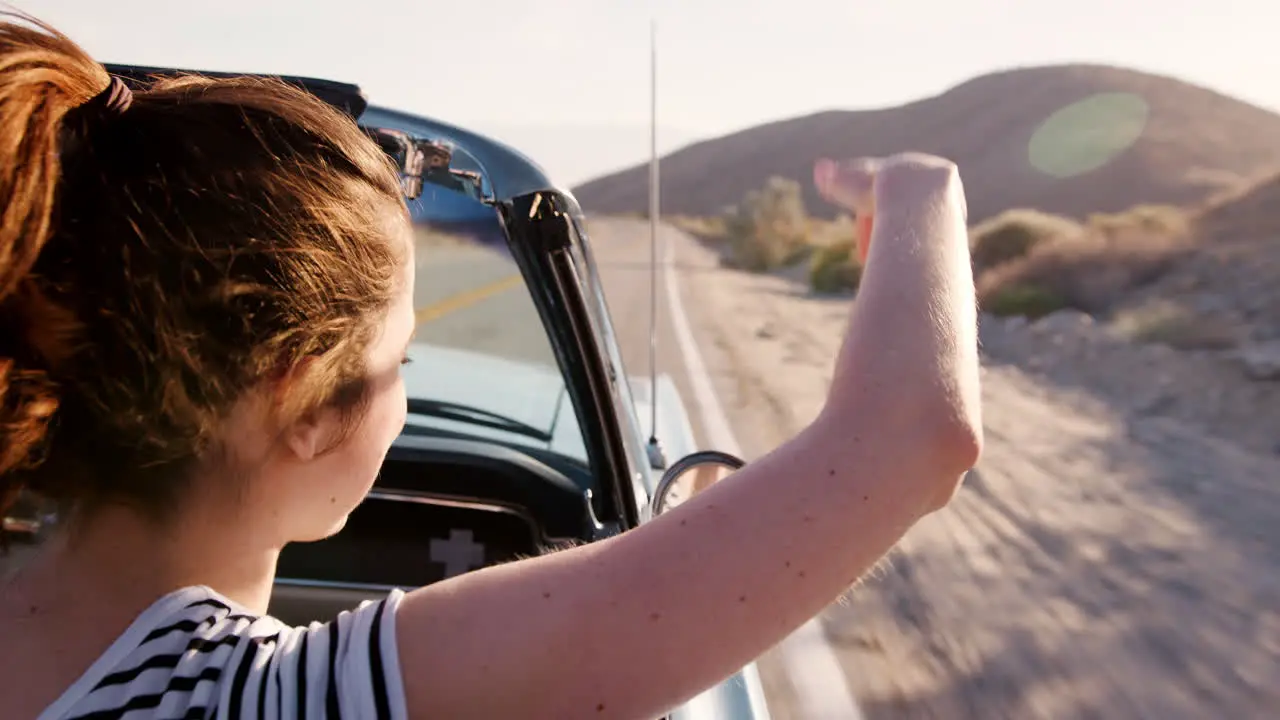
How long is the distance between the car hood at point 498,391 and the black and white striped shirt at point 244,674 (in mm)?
1650

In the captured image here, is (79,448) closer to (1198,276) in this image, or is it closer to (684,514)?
(684,514)

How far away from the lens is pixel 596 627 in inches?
30.2

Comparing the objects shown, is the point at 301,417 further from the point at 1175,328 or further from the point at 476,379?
the point at 1175,328

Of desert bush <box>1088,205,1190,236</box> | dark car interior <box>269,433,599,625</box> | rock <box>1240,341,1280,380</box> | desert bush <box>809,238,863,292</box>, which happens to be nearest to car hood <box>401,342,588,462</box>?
dark car interior <box>269,433,599,625</box>

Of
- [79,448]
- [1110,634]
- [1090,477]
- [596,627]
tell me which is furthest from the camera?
[1090,477]

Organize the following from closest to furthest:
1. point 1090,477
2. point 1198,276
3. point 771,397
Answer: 1. point 1090,477
2. point 771,397
3. point 1198,276

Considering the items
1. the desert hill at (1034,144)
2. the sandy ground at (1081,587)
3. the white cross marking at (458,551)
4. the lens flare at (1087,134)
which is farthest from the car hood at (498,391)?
the lens flare at (1087,134)

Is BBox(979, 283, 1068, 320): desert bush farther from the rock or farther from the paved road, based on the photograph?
the paved road

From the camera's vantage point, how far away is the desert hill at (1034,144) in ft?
232

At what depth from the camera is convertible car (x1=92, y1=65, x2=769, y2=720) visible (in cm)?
162

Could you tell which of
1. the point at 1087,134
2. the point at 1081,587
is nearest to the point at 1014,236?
the point at 1081,587

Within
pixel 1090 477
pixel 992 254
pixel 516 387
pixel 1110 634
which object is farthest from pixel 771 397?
pixel 992 254

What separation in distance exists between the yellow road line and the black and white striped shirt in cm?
1035

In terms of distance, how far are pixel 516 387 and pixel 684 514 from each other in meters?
2.58
